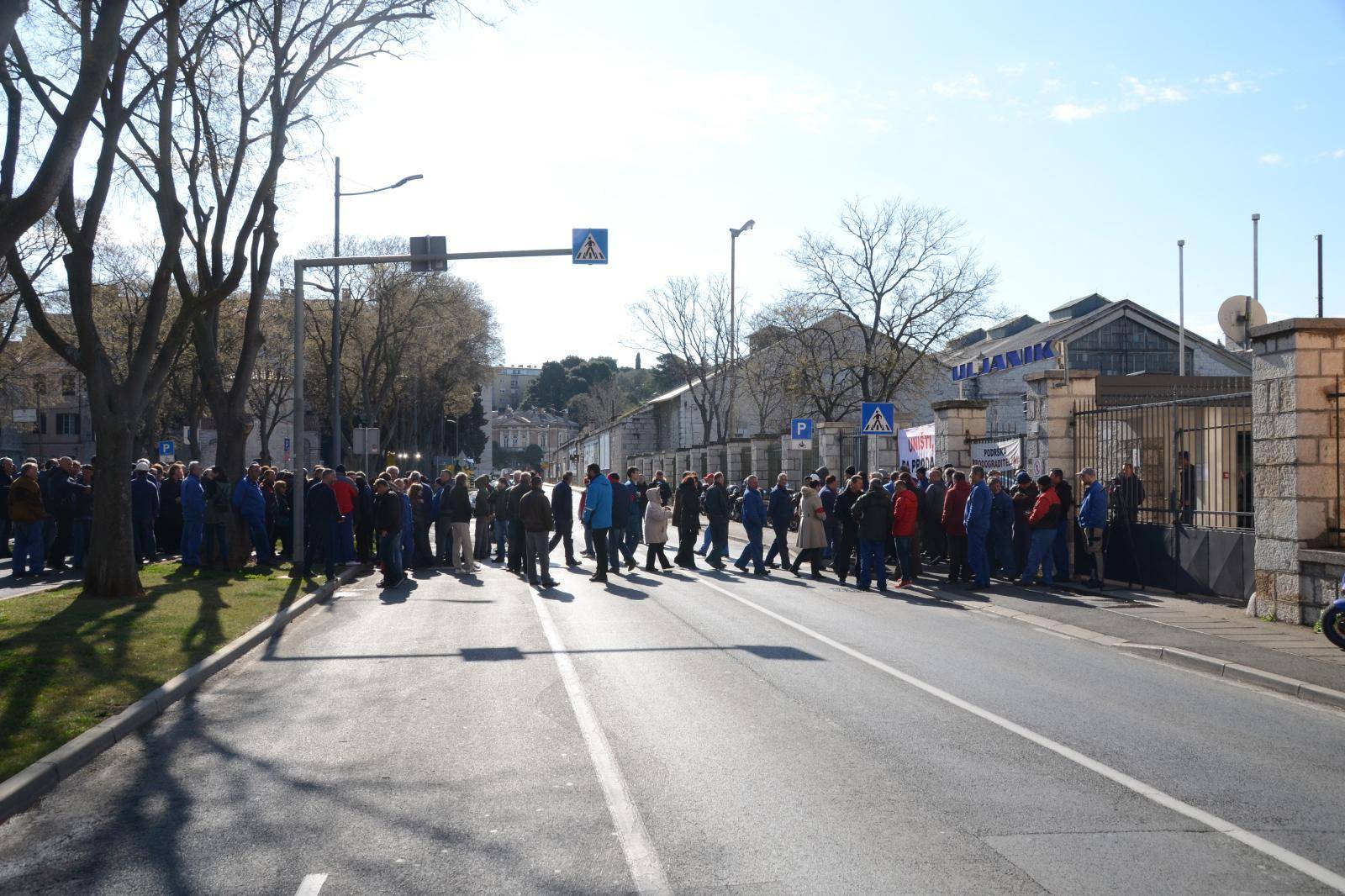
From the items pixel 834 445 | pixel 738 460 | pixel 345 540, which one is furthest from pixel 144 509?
pixel 738 460

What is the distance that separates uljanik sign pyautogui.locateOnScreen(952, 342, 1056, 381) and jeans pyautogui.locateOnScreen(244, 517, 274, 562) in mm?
16993

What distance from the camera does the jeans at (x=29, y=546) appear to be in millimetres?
17516

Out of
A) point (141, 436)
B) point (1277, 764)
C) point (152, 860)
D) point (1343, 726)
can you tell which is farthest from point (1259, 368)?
point (141, 436)

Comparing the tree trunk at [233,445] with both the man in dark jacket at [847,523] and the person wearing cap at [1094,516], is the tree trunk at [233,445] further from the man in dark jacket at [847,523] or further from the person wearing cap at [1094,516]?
the person wearing cap at [1094,516]

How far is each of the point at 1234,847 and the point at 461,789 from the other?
3.84m

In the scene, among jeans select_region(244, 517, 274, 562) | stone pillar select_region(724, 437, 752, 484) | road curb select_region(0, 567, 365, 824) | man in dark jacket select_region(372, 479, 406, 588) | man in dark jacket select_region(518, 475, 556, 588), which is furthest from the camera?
stone pillar select_region(724, 437, 752, 484)

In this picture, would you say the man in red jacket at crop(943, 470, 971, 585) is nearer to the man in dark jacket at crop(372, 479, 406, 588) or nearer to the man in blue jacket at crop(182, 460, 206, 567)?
the man in dark jacket at crop(372, 479, 406, 588)

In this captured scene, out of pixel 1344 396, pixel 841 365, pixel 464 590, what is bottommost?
pixel 464 590

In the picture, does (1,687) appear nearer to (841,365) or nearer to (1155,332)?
(841,365)

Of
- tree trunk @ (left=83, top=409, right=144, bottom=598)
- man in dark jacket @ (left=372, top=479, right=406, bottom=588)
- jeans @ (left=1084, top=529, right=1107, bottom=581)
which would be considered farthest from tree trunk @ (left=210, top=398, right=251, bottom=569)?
jeans @ (left=1084, top=529, right=1107, bottom=581)

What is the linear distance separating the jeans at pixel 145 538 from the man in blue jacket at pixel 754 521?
10.2 meters

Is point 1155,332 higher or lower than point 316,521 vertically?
higher

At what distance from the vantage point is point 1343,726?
8070 mm

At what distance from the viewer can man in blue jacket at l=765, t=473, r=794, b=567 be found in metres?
20.7
